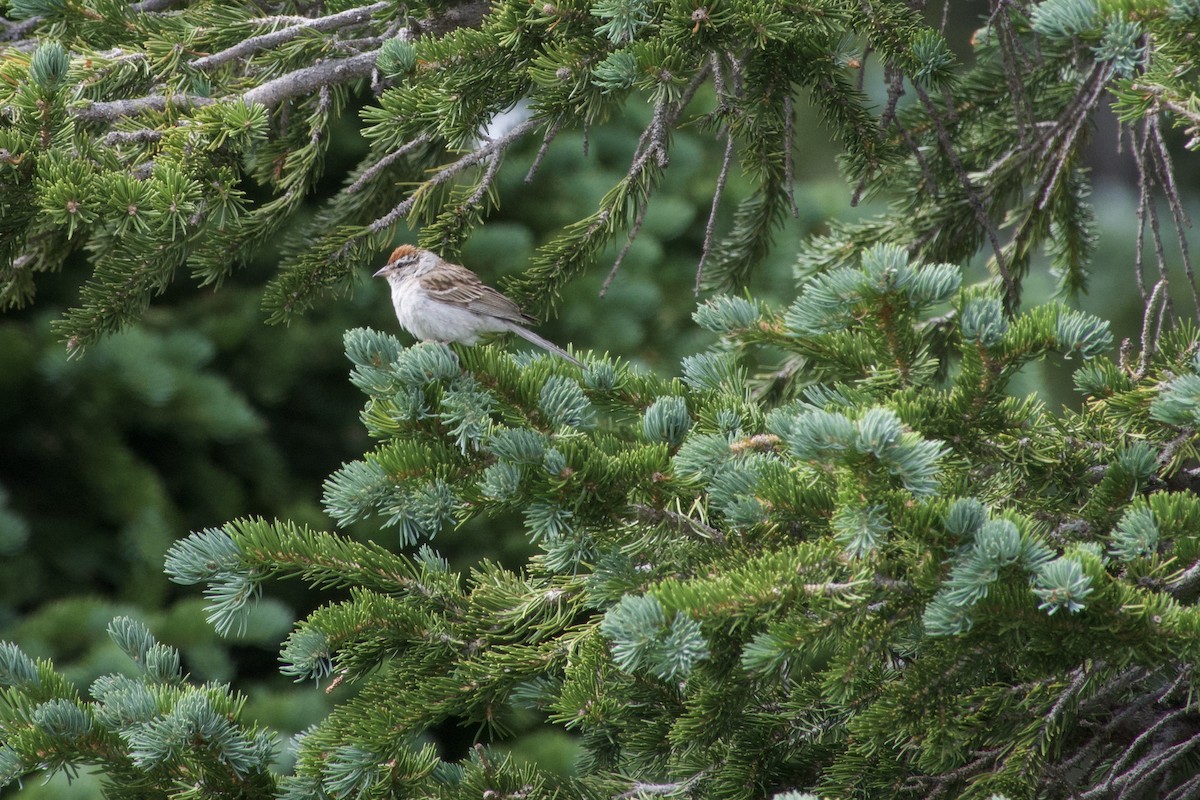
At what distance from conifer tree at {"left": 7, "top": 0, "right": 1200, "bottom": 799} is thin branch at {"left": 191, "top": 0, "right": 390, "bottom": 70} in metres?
0.01

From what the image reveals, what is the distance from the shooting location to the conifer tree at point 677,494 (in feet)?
4.71

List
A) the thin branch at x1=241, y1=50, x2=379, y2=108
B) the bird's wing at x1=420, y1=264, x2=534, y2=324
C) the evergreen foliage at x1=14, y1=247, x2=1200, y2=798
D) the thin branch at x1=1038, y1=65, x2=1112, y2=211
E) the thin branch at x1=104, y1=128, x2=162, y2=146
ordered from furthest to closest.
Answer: the bird's wing at x1=420, y1=264, x2=534, y2=324
the thin branch at x1=1038, y1=65, x2=1112, y2=211
the thin branch at x1=241, y1=50, x2=379, y2=108
the thin branch at x1=104, y1=128, x2=162, y2=146
the evergreen foliage at x1=14, y1=247, x2=1200, y2=798

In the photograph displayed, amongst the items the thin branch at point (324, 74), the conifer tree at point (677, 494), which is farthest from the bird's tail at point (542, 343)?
the thin branch at point (324, 74)

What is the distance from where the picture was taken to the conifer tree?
143 centimetres

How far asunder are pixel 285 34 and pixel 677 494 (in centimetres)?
154

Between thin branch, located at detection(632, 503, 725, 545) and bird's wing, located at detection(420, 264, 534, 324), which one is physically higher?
thin branch, located at detection(632, 503, 725, 545)

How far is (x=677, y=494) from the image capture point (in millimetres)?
1713

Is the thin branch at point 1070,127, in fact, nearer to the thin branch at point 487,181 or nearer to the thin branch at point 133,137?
the thin branch at point 487,181

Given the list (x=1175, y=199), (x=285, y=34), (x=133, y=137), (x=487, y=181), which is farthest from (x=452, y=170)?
→ (x=1175, y=199)

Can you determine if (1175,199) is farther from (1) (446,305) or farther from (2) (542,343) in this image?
(1) (446,305)

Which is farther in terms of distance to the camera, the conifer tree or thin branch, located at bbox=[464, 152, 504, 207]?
thin branch, located at bbox=[464, 152, 504, 207]

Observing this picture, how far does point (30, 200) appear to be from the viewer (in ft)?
6.86

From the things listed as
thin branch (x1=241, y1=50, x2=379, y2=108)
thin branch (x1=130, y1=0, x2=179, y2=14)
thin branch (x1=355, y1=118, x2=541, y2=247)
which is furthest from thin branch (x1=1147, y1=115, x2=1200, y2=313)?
thin branch (x1=130, y1=0, x2=179, y2=14)

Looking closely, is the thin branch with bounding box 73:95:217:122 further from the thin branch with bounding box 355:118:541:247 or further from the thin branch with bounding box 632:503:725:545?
the thin branch with bounding box 632:503:725:545
